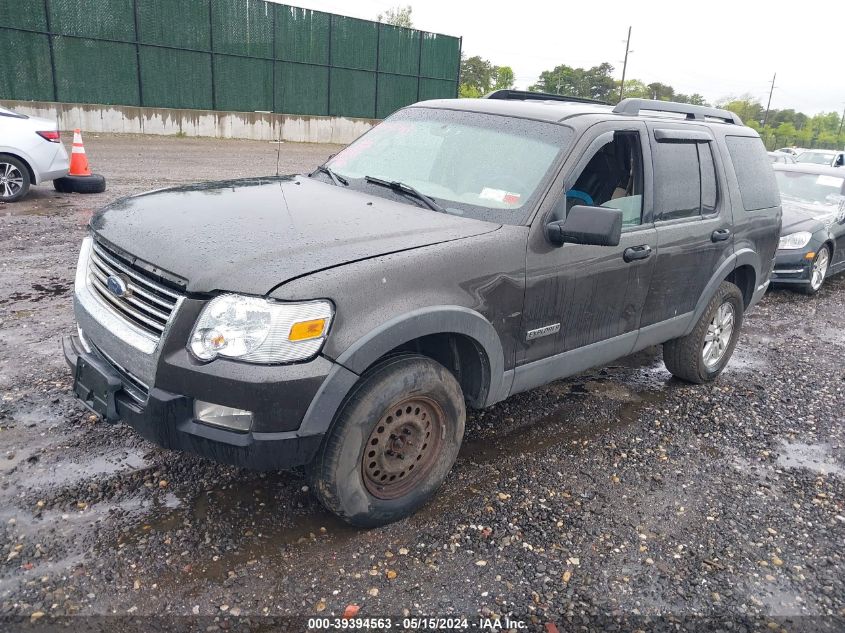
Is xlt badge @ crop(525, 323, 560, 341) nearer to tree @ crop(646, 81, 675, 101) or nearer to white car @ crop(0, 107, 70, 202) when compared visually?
white car @ crop(0, 107, 70, 202)

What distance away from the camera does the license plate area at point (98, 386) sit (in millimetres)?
2912

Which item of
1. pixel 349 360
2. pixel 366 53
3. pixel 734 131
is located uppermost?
pixel 366 53

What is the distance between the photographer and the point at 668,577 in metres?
3.11

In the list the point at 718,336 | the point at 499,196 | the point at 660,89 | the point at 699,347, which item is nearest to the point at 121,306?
the point at 499,196

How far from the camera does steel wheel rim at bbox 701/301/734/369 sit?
5.31 metres

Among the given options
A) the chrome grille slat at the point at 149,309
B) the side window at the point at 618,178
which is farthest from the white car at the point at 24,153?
the side window at the point at 618,178

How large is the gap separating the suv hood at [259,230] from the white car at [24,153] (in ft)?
23.2

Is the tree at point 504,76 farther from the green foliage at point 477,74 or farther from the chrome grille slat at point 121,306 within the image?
the chrome grille slat at point 121,306

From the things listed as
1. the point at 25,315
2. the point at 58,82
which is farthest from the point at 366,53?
the point at 25,315

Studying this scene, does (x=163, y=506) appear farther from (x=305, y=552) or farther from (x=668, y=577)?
(x=668, y=577)

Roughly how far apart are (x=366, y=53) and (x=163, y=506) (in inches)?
1021

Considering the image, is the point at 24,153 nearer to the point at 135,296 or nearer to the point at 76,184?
the point at 76,184


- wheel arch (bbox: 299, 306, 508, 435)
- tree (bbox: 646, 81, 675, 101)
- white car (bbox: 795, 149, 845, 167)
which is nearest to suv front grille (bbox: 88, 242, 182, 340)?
wheel arch (bbox: 299, 306, 508, 435)

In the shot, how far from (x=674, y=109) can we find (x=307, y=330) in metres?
3.48
